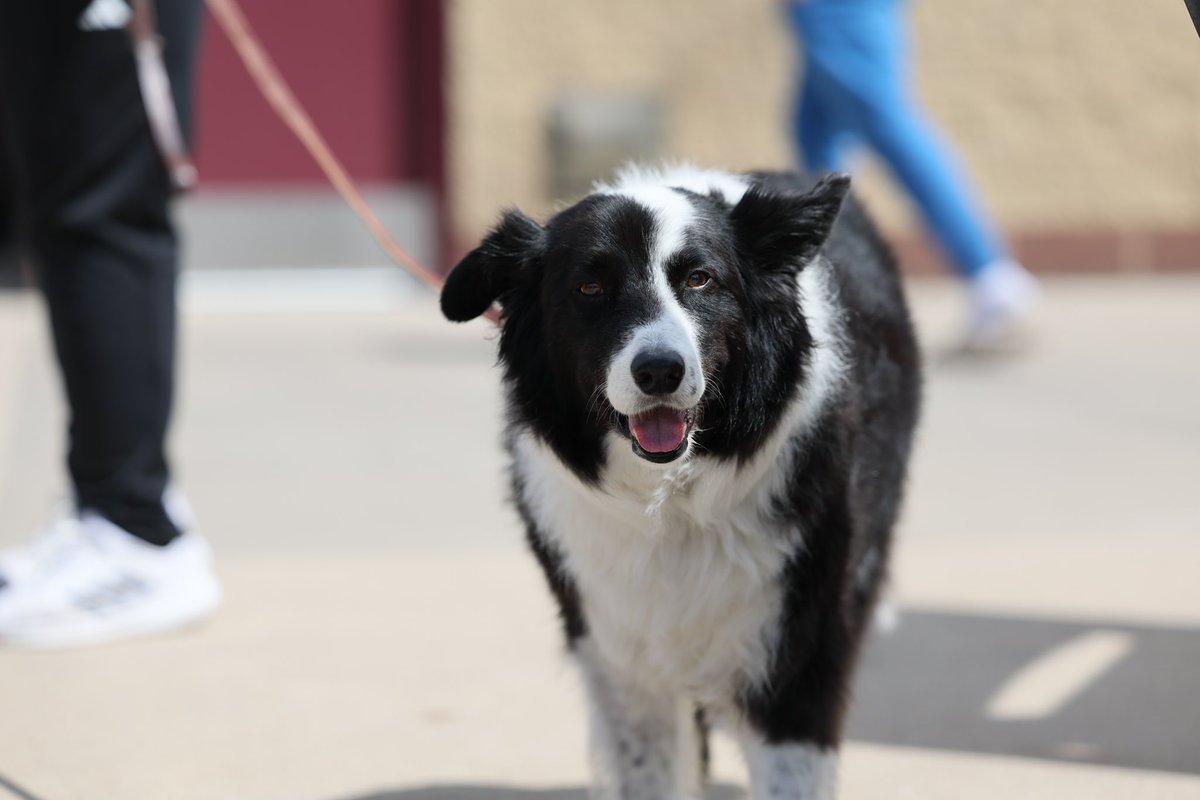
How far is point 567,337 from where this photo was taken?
2.57m

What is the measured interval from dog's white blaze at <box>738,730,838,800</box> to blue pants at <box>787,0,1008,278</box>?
3845mm

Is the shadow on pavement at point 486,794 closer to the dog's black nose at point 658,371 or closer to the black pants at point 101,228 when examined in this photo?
the dog's black nose at point 658,371

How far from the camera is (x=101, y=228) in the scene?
12.1 ft

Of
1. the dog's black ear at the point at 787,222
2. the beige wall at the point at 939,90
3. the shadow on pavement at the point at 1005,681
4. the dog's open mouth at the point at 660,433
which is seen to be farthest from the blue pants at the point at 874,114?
the dog's open mouth at the point at 660,433

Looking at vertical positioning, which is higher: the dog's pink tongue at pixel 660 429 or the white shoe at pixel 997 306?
the dog's pink tongue at pixel 660 429

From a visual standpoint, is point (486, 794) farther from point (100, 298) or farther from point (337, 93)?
point (337, 93)

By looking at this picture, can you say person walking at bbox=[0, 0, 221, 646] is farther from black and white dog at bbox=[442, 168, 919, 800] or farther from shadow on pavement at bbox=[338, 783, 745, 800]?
black and white dog at bbox=[442, 168, 919, 800]

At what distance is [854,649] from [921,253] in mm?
6628

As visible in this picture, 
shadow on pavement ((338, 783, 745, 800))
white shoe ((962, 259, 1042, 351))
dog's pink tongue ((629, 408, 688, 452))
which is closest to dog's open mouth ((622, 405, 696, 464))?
dog's pink tongue ((629, 408, 688, 452))

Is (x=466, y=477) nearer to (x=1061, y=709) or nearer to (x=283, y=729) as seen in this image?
(x=283, y=729)

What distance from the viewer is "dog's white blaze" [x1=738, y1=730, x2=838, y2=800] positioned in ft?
8.39

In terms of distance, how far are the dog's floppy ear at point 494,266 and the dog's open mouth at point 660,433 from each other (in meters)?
0.39

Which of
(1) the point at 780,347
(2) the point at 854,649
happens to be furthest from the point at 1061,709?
(1) the point at 780,347

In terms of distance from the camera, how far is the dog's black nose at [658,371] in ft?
7.72
